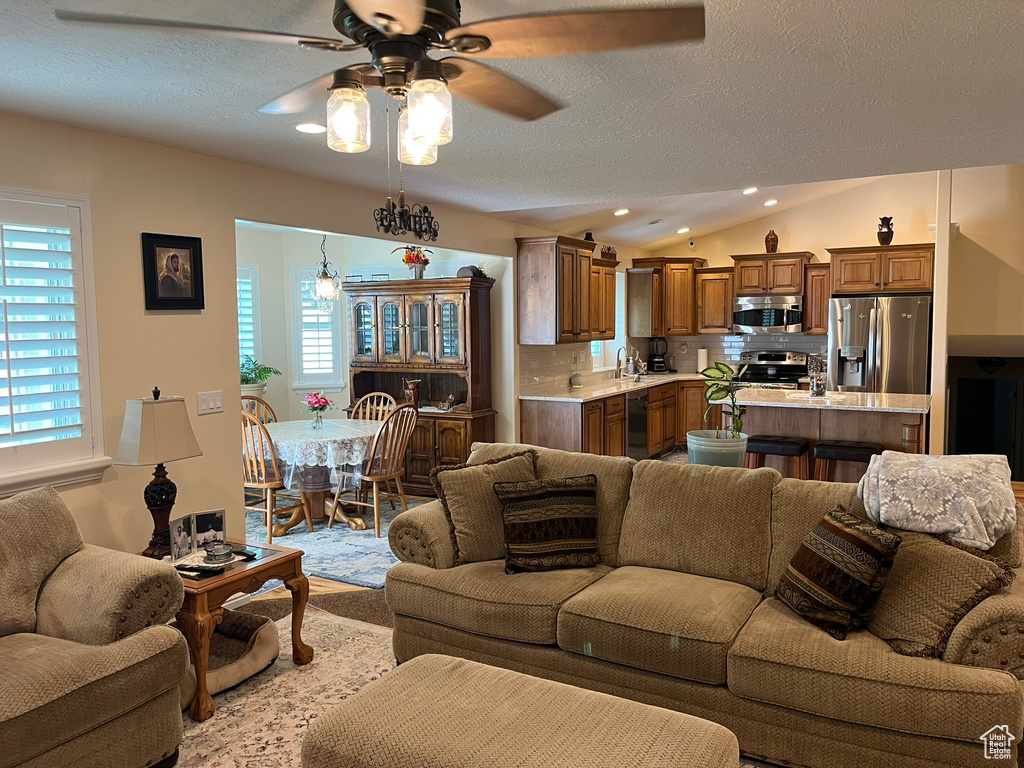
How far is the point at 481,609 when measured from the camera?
2.98 m

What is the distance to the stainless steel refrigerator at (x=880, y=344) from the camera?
7.15m

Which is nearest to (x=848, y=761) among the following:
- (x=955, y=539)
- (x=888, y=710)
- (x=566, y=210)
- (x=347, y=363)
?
(x=888, y=710)

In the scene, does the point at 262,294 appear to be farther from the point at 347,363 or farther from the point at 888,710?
the point at 888,710

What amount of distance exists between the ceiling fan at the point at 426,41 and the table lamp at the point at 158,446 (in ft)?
5.95

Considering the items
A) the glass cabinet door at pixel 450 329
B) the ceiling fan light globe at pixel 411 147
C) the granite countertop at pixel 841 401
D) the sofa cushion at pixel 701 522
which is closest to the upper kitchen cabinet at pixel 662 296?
the granite countertop at pixel 841 401

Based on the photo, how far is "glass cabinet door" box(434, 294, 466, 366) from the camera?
252 inches

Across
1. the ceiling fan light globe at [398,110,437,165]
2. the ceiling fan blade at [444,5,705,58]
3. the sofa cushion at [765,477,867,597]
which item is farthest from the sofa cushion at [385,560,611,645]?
the ceiling fan blade at [444,5,705,58]

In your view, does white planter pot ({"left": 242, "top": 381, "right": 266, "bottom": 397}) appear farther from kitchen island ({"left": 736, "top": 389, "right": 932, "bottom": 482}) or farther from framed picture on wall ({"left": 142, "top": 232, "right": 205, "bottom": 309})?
kitchen island ({"left": 736, "top": 389, "right": 932, "bottom": 482})

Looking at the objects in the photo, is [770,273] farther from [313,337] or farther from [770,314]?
[313,337]

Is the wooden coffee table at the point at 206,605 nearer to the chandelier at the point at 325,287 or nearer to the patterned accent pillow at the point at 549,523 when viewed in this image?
the patterned accent pillow at the point at 549,523

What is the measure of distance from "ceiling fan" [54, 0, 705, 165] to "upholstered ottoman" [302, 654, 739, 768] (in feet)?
4.97

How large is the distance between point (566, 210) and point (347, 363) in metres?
2.84

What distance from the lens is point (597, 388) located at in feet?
24.9

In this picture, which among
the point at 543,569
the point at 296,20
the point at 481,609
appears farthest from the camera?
the point at 543,569
